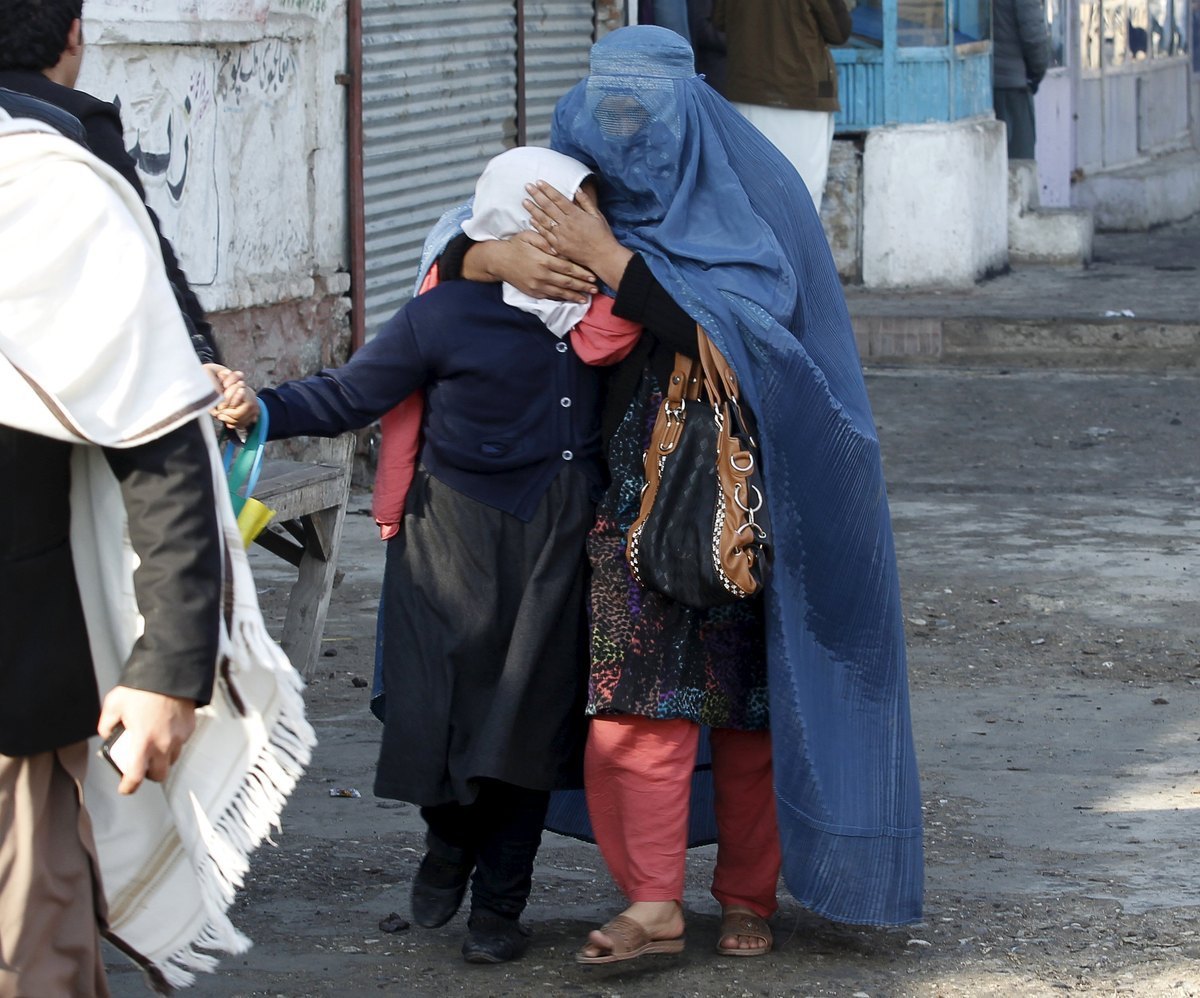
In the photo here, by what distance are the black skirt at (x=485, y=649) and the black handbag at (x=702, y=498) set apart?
156 millimetres

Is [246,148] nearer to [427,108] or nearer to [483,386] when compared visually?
[427,108]

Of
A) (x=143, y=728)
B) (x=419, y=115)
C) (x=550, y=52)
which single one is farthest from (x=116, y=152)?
(x=550, y=52)

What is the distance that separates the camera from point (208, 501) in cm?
236

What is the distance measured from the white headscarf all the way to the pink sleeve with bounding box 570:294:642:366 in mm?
18

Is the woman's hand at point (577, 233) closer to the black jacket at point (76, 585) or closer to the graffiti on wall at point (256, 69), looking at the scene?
the black jacket at point (76, 585)

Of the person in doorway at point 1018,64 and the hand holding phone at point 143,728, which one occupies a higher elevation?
the person in doorway at point 1018,64

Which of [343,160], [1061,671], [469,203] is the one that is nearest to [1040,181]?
[343,160]

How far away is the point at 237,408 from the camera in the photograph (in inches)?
129

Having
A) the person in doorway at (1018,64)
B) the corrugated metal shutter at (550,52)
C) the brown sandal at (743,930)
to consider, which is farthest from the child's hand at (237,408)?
the person in doorway at (1018,64)

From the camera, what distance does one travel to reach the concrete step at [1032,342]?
35.5ft

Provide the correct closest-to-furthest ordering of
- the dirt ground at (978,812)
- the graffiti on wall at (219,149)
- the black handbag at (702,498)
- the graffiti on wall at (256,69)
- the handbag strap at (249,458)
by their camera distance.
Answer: the handbag strap at (249,458), the black handbag at (702,498), the dirt ground at (978,812), the graffiti on wall at (219,149), the graffiti on wall at (256,69)

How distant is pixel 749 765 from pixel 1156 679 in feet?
7.73

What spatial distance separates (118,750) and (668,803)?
1380 mm

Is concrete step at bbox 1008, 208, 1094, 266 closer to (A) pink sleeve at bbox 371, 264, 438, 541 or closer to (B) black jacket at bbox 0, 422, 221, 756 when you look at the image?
(A) pink sleeve at bbox 371, 264, 438, 541
